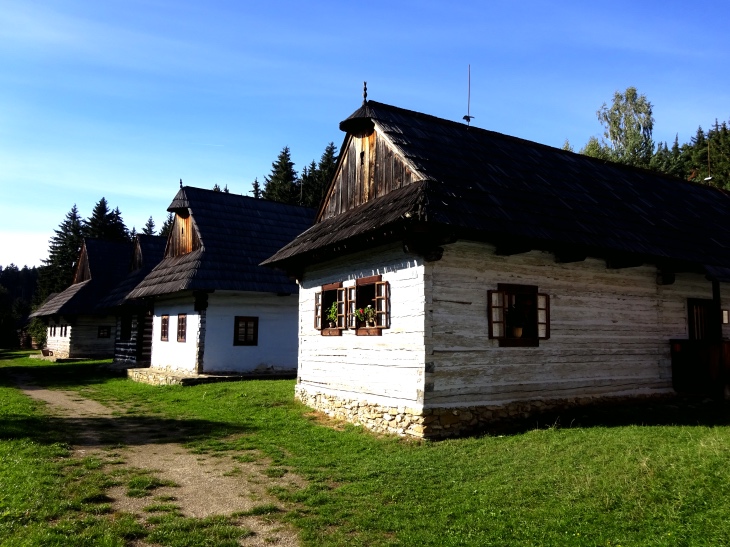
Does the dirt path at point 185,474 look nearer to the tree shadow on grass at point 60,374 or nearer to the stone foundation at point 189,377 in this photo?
the stone foundation at point 189,377


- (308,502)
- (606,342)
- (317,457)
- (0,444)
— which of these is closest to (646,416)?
(606,342)

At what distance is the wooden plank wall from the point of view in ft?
36.8

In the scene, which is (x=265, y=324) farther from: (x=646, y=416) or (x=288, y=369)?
(x=646, y=416)

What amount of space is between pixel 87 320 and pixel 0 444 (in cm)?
2442

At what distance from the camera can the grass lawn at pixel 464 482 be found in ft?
16.8

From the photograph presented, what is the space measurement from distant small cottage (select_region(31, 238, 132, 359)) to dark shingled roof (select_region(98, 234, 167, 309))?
252 cm

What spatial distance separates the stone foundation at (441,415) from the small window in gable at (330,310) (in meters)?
1.51

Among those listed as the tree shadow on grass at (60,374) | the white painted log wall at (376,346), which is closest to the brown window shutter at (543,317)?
the white painted log wall at (376,346)

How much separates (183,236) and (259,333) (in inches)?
209

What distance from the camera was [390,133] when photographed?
37.9 ft

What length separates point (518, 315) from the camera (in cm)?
1033

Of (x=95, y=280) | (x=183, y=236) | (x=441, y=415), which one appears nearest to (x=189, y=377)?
(x=183, y=236)

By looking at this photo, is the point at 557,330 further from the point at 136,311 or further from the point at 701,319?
the point at 136,311

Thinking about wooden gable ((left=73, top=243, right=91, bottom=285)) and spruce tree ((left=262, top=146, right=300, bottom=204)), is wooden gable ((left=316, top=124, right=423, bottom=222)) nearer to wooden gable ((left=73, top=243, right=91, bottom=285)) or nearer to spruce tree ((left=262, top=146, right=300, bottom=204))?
wooden gable ((left=73, top=243, right=91, bottom=285))
